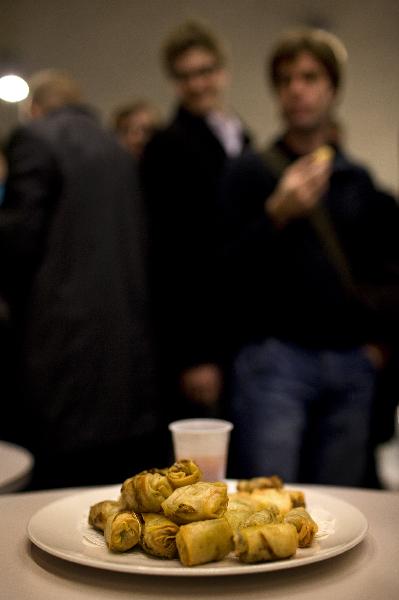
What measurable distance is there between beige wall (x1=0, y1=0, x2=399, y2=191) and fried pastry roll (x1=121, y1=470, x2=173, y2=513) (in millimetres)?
4959

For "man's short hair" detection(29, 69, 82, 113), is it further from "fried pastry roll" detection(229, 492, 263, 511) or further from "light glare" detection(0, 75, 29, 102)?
"light glare" detection(0, 75, 29, 102)

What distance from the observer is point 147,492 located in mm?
745

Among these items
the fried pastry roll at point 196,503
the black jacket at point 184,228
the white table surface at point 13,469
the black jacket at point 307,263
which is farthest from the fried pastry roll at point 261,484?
the black jacket at point 184,228

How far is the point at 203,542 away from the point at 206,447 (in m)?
0.29

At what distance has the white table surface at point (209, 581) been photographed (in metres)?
0.67

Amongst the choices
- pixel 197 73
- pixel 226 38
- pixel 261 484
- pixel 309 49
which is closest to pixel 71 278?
pixel 197 73

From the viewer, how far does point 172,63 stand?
237 centimetres

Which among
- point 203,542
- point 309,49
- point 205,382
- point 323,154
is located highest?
point 309,49

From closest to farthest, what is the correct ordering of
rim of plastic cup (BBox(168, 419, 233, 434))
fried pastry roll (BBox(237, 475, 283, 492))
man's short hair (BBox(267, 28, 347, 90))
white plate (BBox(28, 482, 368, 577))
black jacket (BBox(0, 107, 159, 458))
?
1. white plate (BBox(28, 482, 368, 577))
2. fried pastry roll (BBox(237, 475, 283, 492))
3. rim of plastic cup (BBox(168, 419, 233, 434))
4. man's short hair (BBox(267, 28, 347, 90))
5. black jacket (BBox(0, 107, 159, 458))

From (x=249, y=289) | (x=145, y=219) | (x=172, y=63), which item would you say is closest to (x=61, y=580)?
(x=249, y=289)

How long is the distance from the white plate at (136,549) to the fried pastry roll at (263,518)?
33 millimetres

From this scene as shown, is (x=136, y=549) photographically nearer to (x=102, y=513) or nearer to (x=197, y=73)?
(x=102, y=513)

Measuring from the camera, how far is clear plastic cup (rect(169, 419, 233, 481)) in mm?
975

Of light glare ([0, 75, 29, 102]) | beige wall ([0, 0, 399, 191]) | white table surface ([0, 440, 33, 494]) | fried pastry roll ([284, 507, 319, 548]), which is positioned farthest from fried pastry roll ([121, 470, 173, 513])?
light glare ([0, 75, 29, 102])
